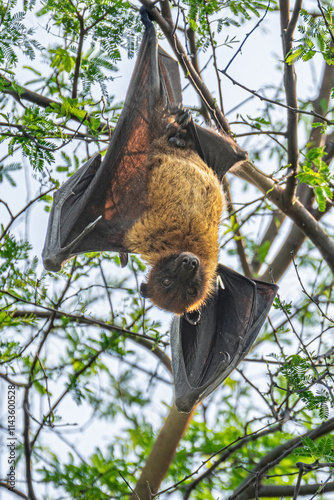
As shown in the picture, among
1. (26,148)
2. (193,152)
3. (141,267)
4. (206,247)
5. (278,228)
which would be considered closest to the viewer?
(26,148)

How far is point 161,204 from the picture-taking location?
6.75 m

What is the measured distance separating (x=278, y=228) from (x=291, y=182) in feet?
10.1

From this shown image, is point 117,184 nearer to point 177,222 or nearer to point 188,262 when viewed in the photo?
point 177,222

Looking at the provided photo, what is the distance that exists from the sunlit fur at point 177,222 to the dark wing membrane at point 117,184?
0.76ft

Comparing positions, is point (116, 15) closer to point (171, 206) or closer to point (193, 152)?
point (193, 152)

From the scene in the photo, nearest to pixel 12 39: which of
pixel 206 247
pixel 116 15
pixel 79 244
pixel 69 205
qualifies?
pixel 116 15

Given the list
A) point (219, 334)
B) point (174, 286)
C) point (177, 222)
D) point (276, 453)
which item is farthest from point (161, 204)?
point (276, 453)

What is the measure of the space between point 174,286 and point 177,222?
0.74m

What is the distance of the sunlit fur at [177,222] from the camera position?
6.68m

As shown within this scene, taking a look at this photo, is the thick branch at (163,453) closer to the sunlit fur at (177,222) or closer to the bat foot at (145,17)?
the sunlit fur at (177,222)

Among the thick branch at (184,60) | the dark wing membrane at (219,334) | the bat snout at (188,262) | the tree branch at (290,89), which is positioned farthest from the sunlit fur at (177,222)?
the tree branch at (290,89)

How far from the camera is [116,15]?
22.5ft

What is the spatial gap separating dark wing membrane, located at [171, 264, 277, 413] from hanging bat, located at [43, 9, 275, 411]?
2 centimetres

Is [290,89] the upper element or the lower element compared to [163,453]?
upper
